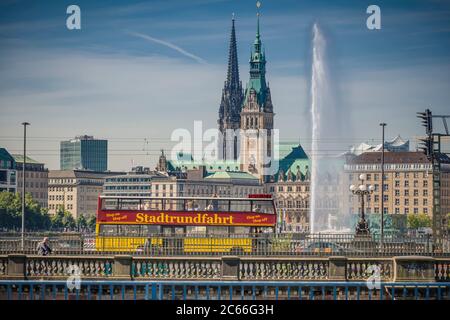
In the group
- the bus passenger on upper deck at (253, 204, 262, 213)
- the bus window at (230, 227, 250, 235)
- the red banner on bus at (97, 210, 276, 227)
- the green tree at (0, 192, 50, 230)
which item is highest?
the bus passenger on upper deck at (253, 204, 262, 213)

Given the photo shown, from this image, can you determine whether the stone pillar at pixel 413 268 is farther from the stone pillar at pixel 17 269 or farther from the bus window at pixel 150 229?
the bus window at pixel 150 229

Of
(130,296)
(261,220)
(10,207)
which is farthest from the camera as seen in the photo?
(10,207)

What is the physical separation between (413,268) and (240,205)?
21576 millimetres

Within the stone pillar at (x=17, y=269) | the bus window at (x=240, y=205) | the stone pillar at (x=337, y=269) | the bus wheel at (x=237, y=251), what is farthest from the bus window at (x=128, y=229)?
the stone pillar at (x=337, y=269)

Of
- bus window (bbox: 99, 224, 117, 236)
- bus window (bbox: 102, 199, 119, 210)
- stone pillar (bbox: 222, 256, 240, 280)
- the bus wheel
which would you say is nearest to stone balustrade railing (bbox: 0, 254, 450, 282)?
stone pillar (bbox: 222, 256, 240, 280)

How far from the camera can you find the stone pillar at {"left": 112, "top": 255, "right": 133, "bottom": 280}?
39.6 metres

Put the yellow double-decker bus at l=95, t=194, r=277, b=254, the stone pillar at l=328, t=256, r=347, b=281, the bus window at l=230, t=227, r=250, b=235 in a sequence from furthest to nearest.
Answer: the bus window at l=230, t=227, r=250, b=235, the yellow double-decker bus at l=95, t=194, r=277, b=254, the stone pillar at l=328, t=256, r=347, b=281

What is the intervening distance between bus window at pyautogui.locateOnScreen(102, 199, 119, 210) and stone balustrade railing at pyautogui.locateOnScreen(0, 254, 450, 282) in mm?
18076

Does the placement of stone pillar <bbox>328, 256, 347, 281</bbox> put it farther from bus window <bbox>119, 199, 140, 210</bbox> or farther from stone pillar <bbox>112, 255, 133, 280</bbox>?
bus window <bbox>119, 199, 140, 210</bbox>

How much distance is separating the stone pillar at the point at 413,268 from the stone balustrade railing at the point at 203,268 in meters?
0.84

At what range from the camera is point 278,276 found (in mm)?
41219

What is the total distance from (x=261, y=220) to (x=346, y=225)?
136970 mm
